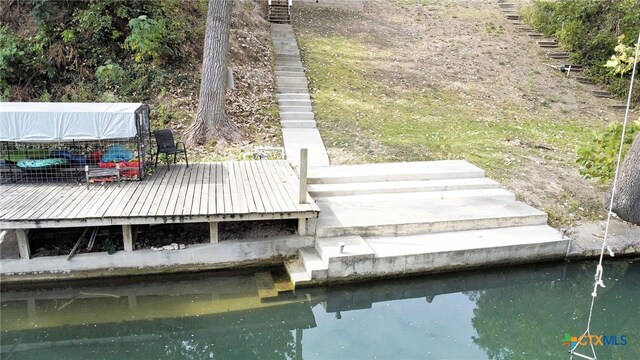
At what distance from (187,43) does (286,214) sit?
755 centimetres

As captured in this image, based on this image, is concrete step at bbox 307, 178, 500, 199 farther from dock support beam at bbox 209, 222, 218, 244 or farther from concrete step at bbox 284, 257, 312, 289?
dock support beam at bbox 209, 222, 218, 244

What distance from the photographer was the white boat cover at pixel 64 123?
7.39 meters

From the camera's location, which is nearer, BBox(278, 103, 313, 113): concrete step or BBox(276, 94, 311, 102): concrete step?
BBox(278, 103, 313, 113): concrete step

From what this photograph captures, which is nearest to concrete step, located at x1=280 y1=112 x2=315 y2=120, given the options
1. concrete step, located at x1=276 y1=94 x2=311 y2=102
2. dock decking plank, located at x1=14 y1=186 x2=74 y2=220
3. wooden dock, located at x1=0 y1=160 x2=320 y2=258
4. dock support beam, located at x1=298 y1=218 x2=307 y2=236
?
concrete step, located at x1=276 y1=94 x2=311 y2=102

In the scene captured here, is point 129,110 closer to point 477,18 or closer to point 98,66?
point 98,66

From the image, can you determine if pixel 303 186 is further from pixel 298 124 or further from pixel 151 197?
pixel 298 124

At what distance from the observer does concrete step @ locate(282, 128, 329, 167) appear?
10.1 m

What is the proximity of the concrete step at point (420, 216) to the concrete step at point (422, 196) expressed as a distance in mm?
85

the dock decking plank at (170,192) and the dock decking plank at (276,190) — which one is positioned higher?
the dock decking plank at (170,192)

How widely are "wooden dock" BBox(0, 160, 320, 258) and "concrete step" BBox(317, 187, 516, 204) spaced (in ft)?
3.13

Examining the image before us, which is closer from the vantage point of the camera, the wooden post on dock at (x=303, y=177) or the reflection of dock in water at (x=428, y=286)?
the reflection of dock in water at (x=428, y=286)

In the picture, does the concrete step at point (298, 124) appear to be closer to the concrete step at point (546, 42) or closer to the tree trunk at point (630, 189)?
the tree trunk at point (630, 189)

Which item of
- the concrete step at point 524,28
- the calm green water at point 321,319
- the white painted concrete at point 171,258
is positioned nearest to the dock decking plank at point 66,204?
the white painted concrete at point 171,258

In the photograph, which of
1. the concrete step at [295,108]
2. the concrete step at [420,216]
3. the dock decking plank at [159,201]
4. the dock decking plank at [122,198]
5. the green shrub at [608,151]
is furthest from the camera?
the concrete step at [295,108]
